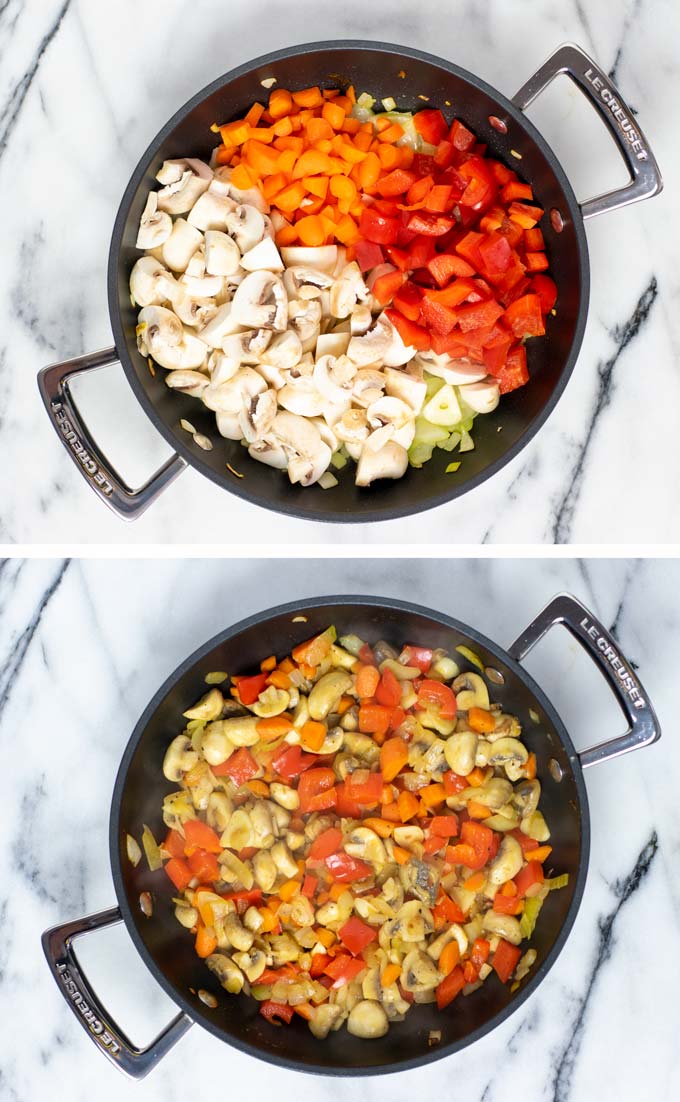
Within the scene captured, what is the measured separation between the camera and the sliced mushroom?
1.58 metres

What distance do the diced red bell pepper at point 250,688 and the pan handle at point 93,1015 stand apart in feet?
1.32

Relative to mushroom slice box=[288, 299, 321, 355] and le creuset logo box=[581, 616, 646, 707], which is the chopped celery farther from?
mushroom slice box=[288, 299, 321, 355]

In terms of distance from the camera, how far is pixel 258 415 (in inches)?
54.3

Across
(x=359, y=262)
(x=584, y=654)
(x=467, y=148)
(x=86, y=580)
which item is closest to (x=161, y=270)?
(x=359, y=262)

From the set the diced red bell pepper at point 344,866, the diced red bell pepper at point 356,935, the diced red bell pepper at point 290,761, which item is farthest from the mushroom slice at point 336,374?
the diced red bell pepper at point 356,935

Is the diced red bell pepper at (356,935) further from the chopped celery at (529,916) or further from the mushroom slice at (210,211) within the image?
the mushroom slice at (210,211)

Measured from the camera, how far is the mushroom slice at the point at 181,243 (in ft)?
4.53

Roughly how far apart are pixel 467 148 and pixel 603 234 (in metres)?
0.25

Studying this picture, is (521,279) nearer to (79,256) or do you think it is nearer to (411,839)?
(79,256)

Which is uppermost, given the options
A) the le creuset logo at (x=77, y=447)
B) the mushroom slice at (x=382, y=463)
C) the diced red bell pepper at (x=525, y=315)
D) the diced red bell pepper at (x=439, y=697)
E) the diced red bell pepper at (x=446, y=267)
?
the diced red bell pepper at (x=446, y=267)

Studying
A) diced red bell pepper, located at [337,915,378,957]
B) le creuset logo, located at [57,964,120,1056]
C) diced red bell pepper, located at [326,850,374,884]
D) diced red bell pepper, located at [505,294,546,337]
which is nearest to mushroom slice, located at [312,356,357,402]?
diced red bell pepper, located at [505,294,546,337]

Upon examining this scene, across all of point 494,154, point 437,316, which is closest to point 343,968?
point 437,316

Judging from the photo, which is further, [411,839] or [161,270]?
[411,839]

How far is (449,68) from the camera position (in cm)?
134
